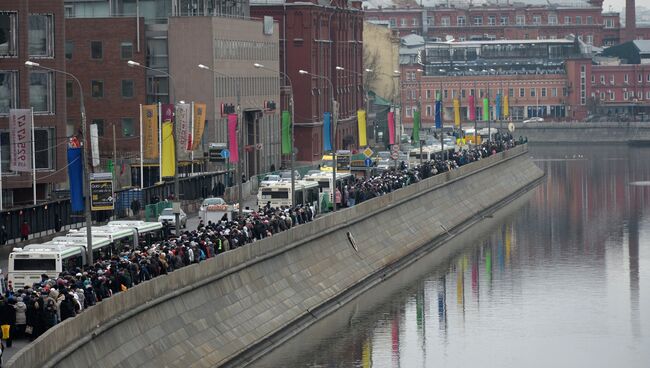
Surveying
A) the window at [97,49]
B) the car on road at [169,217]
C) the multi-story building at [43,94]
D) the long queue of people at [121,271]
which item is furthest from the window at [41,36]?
the window at [97,49]

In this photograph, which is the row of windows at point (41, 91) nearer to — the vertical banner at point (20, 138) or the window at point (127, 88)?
the vertical banner at point (20, 138)

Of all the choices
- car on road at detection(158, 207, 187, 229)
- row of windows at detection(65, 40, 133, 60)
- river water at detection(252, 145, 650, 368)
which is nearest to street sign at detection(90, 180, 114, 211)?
river water at detection(252, 145, 650, 368)

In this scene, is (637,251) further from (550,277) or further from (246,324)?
(246,324)

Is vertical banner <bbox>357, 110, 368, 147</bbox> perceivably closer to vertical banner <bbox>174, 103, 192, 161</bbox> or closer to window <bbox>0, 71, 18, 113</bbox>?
vertical banner <bbox>174, 103, 192, 161</bbox>

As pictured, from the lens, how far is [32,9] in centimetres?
8619

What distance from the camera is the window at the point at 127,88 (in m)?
116

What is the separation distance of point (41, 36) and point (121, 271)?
3658 centimetres

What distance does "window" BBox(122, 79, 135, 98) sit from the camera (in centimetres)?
11606

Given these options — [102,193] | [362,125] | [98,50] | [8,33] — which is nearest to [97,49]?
[98,50]

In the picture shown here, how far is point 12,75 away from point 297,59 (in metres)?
62.9

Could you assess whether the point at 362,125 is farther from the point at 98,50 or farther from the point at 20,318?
the point at 20,318

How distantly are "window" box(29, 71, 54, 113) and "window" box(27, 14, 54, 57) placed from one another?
113 centimetres

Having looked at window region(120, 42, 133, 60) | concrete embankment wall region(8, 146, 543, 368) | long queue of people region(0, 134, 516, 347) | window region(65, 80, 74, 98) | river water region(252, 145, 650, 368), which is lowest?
Answer: river water region(252, 145, 650, 368)

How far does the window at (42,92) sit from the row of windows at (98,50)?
2830 cm
